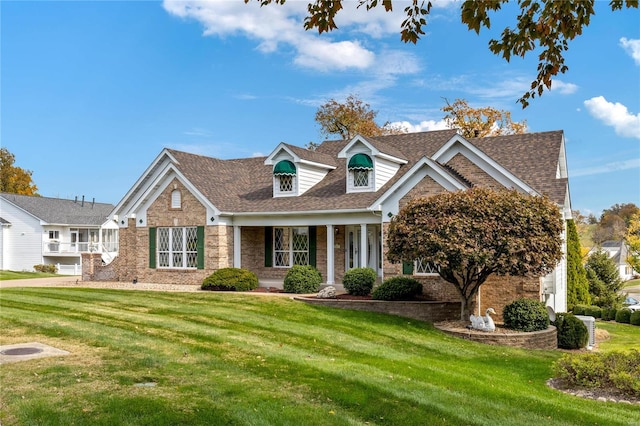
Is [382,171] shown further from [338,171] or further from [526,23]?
[526,23]

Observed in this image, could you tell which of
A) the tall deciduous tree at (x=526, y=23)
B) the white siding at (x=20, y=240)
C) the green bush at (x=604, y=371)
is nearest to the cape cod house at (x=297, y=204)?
the green bush at (x=604, y=371)

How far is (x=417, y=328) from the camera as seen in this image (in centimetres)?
1772

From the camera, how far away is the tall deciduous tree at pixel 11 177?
69.1 m

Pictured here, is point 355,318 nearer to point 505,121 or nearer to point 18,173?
point 505,121

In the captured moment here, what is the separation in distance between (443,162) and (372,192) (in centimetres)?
328

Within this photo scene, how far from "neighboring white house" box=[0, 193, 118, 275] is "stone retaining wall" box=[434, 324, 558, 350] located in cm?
4093

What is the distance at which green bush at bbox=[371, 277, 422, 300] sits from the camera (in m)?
20.1

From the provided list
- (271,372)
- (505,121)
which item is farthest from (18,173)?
(271,372)

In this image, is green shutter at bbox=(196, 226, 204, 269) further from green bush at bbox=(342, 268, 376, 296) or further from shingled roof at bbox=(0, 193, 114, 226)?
shingled roof at bbox=(0, 193, 114, 226)

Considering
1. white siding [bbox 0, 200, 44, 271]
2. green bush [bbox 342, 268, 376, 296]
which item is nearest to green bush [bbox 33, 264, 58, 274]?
white siding [bbox 0, 200, 44, 271]

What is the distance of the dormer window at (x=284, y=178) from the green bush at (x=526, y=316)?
11846 millimetres

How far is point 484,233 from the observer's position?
56.0 feet

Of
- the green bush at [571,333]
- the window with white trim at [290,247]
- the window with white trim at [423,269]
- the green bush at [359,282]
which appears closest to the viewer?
the green bush at [571,333]

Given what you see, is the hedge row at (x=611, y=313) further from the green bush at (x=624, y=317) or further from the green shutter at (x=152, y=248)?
the green shutter at (x=152, y=248)
